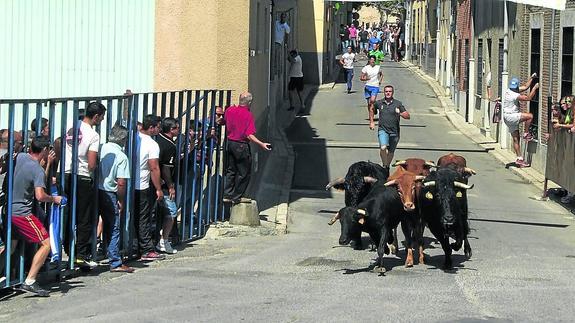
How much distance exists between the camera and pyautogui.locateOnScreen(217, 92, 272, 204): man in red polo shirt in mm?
15336

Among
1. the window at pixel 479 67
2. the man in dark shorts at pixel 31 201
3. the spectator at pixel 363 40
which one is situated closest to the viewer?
the man in dark shorts at pixel 31 201

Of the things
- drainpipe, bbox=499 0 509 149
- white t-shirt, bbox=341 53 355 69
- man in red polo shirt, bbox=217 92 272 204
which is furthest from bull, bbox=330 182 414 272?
white t-shirt, bbox=341 53 355 69

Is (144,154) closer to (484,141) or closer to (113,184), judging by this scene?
(113,184)

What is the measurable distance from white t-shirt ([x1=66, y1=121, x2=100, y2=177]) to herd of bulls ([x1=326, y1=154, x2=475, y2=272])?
2831 millimetres

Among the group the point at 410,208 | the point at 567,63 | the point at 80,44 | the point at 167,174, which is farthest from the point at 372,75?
the point at 410,208

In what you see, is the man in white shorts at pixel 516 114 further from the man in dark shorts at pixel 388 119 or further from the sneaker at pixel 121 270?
the sneaker at pixel 121 270

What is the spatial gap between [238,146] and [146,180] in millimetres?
3167

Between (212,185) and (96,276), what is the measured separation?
4106 mm

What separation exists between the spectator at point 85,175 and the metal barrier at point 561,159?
9.56 metres

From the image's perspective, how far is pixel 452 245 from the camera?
1216 cm

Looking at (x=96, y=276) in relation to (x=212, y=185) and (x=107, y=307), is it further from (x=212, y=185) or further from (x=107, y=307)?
(x=212, y=185)

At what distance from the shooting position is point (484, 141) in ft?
94.7

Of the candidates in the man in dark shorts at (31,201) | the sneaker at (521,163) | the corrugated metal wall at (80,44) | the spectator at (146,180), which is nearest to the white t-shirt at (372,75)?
the sneaker at (521,163)

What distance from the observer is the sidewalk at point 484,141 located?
21891 mm
